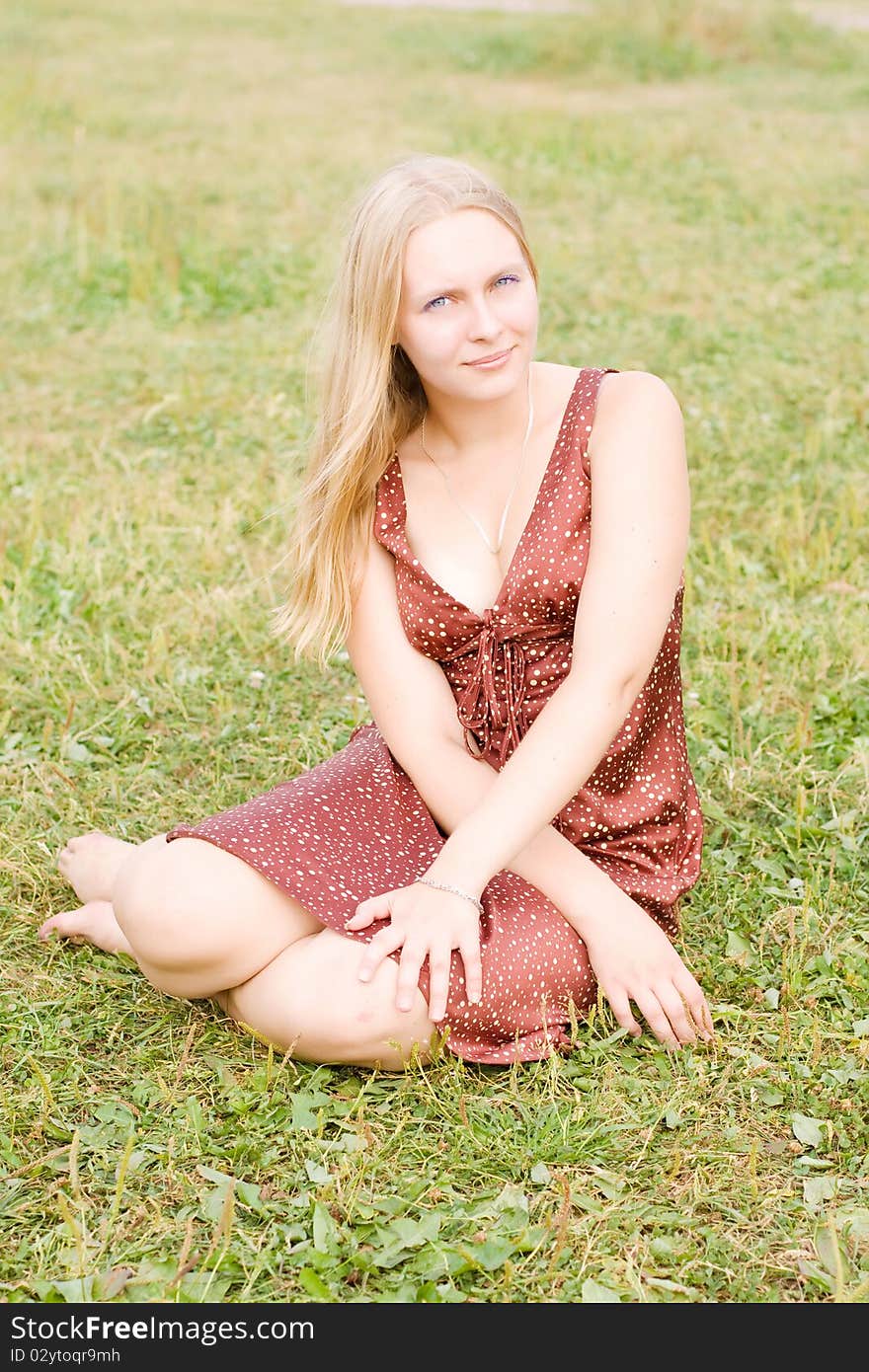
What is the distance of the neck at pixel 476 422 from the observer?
272cm

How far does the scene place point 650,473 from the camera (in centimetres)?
252

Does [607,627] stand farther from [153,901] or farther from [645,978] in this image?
[153,901]

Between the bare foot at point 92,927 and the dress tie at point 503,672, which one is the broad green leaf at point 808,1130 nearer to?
the dress tie at point 503,672

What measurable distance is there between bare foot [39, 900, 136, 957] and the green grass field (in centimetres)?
3

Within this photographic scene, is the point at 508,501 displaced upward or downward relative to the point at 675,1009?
upward

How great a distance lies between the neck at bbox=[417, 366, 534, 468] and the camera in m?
2.72

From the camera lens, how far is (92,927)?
2822mm

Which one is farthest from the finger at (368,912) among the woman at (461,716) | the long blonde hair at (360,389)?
the long blonde hair at (360,389)

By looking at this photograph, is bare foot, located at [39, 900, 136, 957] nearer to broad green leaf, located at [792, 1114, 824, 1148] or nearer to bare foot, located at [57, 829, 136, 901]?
bare foot, located at [57, 829, 136, 901]

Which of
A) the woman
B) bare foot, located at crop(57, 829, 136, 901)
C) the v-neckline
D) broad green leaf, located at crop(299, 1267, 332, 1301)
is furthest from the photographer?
bare foot, located at crop(57, 829, 136, 901)

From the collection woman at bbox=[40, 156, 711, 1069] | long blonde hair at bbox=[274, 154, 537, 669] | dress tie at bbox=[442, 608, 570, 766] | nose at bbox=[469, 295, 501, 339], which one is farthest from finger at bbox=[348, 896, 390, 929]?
nose at bbox=[469, 295, 501, 339]

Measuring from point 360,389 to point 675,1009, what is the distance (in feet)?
3.85

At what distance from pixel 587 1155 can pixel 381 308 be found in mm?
1394

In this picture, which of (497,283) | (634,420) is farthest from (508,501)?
(497,283)
